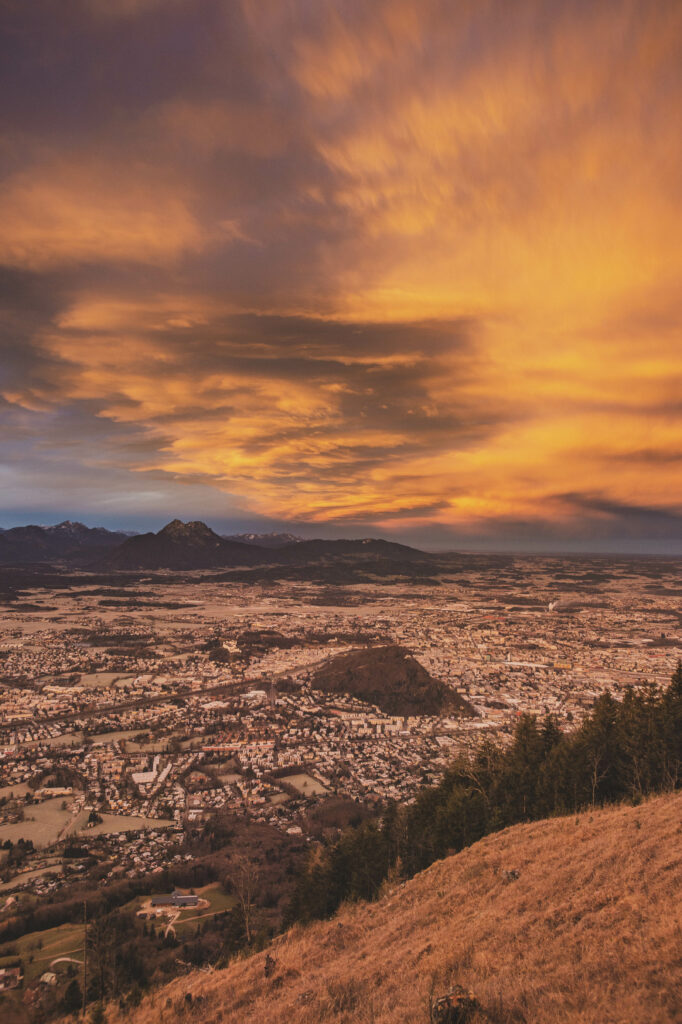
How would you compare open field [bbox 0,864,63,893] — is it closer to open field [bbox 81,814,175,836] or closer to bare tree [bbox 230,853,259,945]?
open field [bbox 81,814,175,836]

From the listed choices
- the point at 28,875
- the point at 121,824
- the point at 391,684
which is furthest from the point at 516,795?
the point at 391,684

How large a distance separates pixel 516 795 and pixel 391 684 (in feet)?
161

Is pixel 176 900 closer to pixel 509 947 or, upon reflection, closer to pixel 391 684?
pixel 509 947

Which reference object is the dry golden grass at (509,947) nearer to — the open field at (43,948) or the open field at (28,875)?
the open field at (43,948)

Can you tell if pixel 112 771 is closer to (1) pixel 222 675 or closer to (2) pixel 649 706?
(1) pixel 222 675

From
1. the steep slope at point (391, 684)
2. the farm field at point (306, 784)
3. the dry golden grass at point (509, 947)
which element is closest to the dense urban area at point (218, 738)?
the farm field at point (306, 784)

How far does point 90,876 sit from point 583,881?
33.0 metres

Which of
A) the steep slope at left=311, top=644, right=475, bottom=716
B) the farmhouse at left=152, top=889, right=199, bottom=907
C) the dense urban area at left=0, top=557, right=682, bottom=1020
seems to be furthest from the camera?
the steep slope at left=311, top=644, right=475, bottom=716

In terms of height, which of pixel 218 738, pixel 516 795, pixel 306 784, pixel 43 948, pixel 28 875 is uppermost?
pixel 516 795

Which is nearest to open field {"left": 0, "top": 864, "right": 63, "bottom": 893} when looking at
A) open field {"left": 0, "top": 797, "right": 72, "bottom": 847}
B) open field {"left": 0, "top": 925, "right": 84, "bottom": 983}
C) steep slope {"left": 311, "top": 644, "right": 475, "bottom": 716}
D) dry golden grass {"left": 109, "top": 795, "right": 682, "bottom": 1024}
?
open field {"left": 0, "top": 797, "right": 72, "bottom": 847}

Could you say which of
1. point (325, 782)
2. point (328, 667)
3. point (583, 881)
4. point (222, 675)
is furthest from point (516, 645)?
point (583, 881)

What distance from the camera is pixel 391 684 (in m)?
78.7

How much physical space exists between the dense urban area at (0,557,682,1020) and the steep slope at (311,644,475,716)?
38 cm

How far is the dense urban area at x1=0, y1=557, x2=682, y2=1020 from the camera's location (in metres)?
31.2
